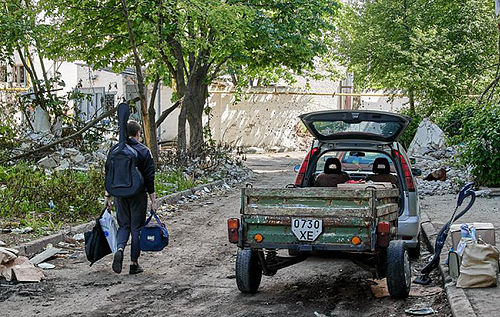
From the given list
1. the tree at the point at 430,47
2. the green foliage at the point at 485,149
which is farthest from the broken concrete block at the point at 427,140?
the green foliage at the point at 485,149

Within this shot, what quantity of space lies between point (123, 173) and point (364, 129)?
121 inches

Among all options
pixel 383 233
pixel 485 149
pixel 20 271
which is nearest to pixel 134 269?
pixel 20 271

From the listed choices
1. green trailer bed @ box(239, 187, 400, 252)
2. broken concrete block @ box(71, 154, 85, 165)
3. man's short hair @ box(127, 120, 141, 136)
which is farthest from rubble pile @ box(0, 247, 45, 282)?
broken concrete block @ box(71, 154, 85, 165)

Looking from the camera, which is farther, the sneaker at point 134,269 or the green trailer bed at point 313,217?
the sneaker at point 134,269

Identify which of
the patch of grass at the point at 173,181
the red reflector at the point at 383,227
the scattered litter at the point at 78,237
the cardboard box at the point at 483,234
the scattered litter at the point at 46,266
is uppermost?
the red reflector at the point at 383,227

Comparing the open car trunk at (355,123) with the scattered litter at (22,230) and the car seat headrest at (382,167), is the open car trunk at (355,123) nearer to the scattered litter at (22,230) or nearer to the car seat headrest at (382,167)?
the car seat headrest at (382,167)

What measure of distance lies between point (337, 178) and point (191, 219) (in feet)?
14.3

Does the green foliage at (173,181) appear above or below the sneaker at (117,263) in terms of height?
below

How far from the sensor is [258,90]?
3681 cm

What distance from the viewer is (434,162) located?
2255 centimetres

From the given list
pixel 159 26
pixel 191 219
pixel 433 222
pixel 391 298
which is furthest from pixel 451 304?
pixel 159 26

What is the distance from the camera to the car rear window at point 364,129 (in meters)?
8.64

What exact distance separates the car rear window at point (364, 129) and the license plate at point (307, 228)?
2.17 meters

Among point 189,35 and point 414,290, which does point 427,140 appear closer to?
point 189,35
